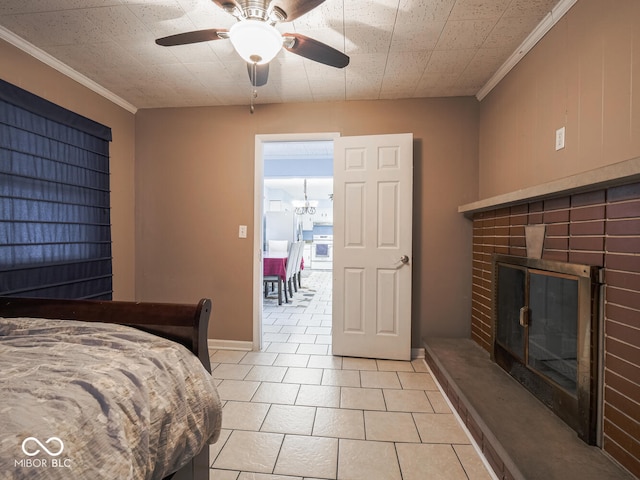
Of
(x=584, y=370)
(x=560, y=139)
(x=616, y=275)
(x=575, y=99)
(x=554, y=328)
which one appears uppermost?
(x=575, y=99)

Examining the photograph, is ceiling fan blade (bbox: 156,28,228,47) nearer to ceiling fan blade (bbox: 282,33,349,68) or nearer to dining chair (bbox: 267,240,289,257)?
ceiling fan blade (bbox: 282,33,349,68)

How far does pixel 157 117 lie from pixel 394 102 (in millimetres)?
2295

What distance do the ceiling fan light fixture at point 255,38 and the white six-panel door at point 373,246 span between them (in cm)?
137

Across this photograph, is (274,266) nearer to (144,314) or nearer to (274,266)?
(274,266)

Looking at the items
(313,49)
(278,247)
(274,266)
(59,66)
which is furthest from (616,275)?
(278,247)

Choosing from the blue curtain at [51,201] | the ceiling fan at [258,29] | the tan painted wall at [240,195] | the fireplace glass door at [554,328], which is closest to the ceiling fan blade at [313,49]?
the ceiling fan at [258,29]

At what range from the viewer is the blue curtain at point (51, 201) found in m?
1.88

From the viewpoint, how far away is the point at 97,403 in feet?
2.62

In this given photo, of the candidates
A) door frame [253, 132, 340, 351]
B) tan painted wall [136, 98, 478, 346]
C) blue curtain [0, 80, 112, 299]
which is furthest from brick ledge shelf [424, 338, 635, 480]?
blue curtain [0, 80, 112, 299]

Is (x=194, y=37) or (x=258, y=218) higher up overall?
(x=194, y=37)

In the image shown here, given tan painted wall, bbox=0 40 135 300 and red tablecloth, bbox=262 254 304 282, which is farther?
red tablecloth, bbox=262 254 304 282

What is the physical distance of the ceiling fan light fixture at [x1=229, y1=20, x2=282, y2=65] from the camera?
130 cm

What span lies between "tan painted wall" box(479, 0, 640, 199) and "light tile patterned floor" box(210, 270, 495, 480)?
61.7 inches

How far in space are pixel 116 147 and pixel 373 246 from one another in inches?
99.7
